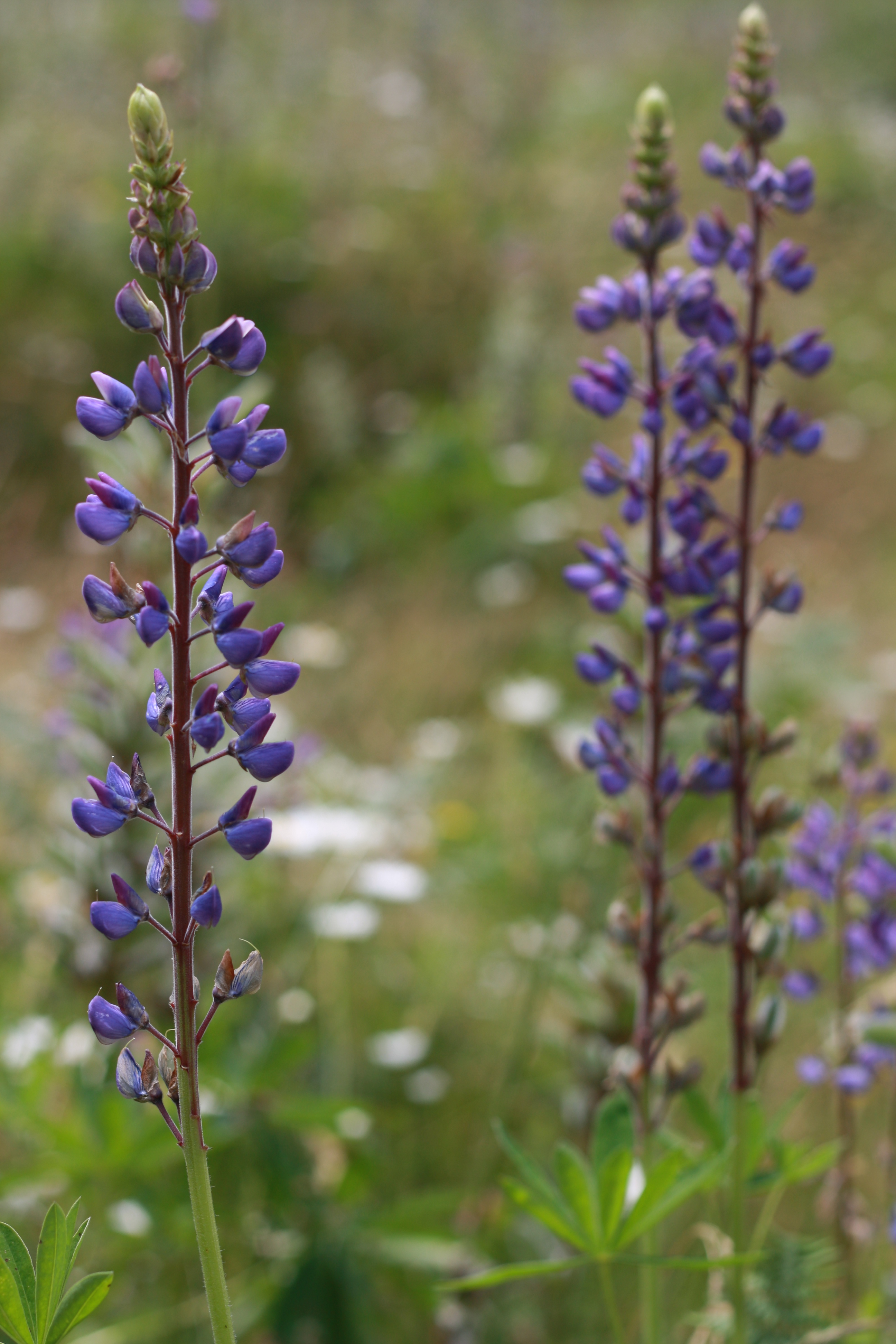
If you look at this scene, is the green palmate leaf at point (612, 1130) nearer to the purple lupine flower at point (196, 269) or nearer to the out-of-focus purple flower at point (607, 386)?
the out-of-focus purple flower at point (607, 386)

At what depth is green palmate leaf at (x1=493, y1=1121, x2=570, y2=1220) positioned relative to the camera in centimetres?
111

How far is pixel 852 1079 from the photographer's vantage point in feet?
4.85

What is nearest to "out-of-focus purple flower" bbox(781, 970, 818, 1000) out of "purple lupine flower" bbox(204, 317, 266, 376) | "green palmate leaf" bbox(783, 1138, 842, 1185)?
"green palmate leaf" bbox(783, 1138, 842, 1185)

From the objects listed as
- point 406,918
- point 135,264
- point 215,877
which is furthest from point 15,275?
point 135,264

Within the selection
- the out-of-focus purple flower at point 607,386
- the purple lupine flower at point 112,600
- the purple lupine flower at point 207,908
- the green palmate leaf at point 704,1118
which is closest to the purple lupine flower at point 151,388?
the purple lupine flower at point 112,600

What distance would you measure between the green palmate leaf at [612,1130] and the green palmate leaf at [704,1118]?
0.13 metres

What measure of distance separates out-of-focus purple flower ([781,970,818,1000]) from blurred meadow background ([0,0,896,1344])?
21 cm

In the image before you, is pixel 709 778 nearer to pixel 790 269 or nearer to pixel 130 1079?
pixel 790 269

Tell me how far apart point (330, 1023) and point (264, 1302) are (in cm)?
68

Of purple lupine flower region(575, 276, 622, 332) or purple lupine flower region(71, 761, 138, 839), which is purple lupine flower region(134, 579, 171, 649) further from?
purple lupine flower region(575, 276, 622, 332)

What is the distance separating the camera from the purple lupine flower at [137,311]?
2.72ft

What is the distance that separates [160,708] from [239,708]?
0.18ft

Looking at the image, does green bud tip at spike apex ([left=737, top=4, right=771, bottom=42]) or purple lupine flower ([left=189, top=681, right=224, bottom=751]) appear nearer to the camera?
purple lupine flower ([left=189, top=681, right=224, bottom=751])

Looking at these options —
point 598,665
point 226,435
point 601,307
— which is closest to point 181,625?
point 226,435
